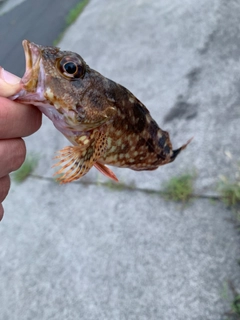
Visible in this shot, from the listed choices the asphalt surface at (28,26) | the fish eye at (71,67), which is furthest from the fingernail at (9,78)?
the asphalt surface at (28,26)

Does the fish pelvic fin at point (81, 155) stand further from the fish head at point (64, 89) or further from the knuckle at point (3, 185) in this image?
the knuckle at point (3, 185)

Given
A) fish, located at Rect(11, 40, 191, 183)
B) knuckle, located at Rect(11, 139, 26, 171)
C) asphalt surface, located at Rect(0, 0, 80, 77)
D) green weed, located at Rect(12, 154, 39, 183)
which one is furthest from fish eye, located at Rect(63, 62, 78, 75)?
asphalt surface, located at Rect(0, 0, 80, 77)

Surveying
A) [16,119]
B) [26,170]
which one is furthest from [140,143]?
[26,170]

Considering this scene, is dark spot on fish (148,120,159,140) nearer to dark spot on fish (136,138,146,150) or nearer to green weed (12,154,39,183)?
dark spot on fish (136,138,146,150)

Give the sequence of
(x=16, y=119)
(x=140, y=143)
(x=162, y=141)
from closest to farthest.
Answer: (x=16, y=119), (x=140, y=143), (x=162, y=141)

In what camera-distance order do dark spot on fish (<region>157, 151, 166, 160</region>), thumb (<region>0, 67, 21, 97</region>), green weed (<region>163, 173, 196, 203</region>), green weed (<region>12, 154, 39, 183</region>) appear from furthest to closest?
1. green weed (<region>12, 154, 39, 183</region>)
2. green weed (<region>163, 173, 196, 203</region>)
3. dark spot on fish (<region>157, 151, 166, 160</region>)
4. thumb (<region>0, 67, 21, 97</region>)

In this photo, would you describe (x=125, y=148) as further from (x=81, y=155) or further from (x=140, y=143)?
(x=81, y=155)
